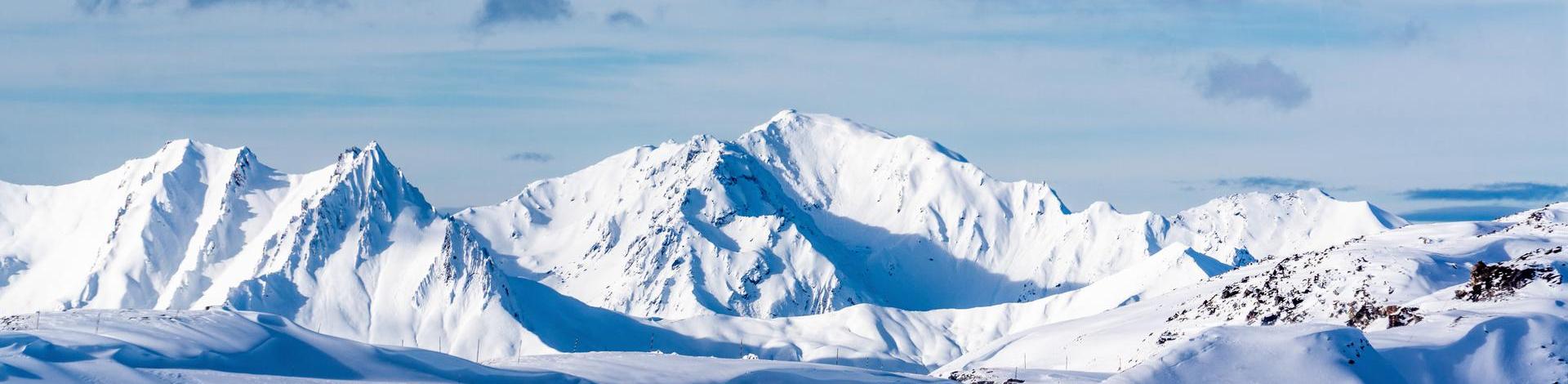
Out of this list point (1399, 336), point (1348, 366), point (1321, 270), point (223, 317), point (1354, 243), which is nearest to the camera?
point (1348, 366)

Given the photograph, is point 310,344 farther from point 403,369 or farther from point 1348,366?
point 1348,366

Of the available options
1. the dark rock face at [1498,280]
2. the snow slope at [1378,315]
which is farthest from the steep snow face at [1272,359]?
the dark rock face at [1498,280]

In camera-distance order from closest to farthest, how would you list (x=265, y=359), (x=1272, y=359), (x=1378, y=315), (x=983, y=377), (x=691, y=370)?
(x=1272, y=359) → (x=983, y=377) → (x=265, y=359) → (x=691, y=370) → (x=1378, y=315)

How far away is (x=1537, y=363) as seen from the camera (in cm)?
7900

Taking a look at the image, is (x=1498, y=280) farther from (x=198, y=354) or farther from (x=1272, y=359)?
(x=198, y=354)

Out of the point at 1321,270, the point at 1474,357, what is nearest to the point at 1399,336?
the point at 1474,357

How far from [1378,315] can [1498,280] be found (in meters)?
6.83

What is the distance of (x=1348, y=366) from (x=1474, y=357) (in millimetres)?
6937

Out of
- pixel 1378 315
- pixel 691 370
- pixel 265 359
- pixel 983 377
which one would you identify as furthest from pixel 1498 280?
pixel 265 359

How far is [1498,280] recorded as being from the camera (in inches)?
3787

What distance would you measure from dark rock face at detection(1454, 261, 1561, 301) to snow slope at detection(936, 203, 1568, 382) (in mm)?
91

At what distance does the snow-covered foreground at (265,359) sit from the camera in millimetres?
83000

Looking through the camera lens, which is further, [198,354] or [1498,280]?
[1498,280]

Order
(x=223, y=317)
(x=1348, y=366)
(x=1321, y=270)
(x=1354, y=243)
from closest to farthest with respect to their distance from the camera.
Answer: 1. (x=1348, y=366)
2. (x=223, y=317)
3. (x=1321, y=270)
4. (x=1354, y=243)
